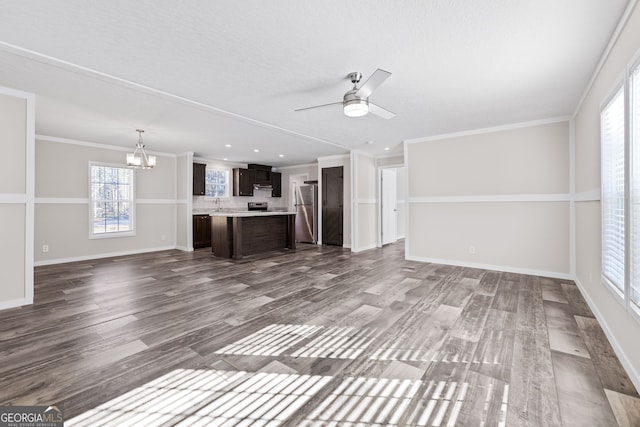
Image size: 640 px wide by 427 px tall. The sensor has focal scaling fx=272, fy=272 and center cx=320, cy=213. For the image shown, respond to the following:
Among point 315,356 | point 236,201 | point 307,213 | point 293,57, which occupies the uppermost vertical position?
point 293,57

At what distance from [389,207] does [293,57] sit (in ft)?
19.6

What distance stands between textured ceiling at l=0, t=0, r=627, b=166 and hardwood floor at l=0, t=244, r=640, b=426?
8.01ft

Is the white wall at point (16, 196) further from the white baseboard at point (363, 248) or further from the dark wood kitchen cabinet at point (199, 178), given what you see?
the white baseboard at point (363, 248)

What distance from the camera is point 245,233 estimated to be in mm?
5918

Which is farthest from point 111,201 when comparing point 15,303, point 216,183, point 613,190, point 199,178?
point 613,190

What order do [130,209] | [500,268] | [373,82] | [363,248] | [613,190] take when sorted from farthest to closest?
[363,248]
[130,209]
[500,268]
[373,82]
[613,190]

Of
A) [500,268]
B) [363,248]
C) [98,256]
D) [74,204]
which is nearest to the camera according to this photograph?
[500,268]

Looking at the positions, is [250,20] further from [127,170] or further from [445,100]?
[127,170]

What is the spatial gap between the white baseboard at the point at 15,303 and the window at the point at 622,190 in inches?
218

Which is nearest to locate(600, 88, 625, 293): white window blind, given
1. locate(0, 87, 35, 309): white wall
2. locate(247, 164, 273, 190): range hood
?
locate(0, 87, 35, 309): white wall

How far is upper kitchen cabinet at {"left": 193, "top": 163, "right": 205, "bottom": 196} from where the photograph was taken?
717 cm

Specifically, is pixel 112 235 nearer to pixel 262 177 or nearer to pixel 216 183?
pixel 216 183

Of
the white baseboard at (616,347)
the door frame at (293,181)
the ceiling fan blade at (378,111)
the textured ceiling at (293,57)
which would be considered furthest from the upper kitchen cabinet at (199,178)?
the white baseboard at (616,347)

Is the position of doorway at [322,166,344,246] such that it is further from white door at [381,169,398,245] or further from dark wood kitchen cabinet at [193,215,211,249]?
dark wood kitchen cabinet at [193,215,211,249]
